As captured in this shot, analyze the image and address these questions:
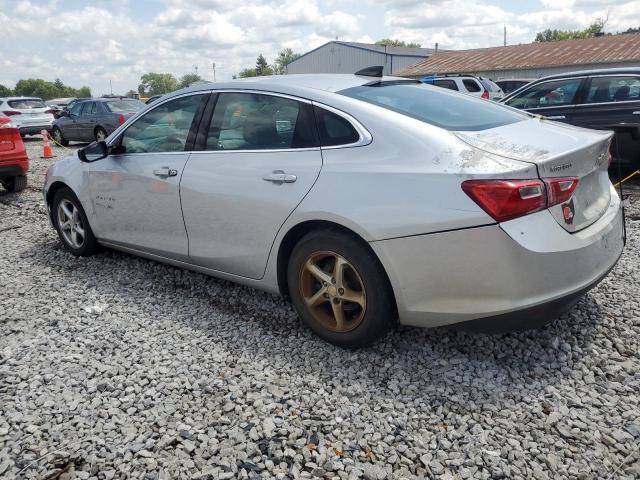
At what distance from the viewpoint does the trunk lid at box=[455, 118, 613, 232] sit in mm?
2506

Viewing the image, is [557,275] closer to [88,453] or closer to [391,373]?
[391,373]

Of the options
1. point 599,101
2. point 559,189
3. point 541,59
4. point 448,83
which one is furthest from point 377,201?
point 541,59

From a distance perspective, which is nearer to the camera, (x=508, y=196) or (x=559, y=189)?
(x=508, y=196)

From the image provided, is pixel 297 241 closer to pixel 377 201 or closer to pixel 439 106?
pixel 377 201

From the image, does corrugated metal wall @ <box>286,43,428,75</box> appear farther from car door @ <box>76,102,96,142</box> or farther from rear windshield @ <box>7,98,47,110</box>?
car door @ <box>76,102,96,142</box>

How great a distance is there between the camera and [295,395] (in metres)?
2.67

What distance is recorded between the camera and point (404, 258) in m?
2.59

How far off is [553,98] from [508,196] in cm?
621

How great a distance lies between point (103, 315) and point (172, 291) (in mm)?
564

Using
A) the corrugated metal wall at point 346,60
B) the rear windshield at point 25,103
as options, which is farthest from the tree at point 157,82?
the rear windshield at point 25,103

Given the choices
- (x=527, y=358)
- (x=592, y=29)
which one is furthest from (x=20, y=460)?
(x=592, y=29)

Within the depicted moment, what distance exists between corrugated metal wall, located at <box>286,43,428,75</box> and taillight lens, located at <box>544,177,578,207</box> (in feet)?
144

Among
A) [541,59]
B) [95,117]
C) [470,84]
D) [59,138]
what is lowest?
[59,138]

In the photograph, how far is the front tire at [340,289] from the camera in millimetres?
2750
